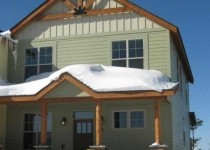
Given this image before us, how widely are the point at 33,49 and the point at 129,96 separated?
749cm

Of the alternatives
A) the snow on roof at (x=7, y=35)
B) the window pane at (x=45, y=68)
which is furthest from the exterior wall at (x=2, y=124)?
the snow on roof at (x=7, y=35)

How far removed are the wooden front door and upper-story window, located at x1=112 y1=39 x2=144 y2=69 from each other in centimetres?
324

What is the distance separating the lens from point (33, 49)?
2194cm

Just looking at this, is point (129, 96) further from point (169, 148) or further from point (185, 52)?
point (185, 52)

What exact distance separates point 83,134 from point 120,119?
203 cm

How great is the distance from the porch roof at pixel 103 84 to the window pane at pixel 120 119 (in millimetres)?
2217

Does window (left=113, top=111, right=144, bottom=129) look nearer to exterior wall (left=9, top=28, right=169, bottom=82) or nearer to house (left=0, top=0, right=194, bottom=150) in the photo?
house (left=0, top=0, right=194, bottom=150)

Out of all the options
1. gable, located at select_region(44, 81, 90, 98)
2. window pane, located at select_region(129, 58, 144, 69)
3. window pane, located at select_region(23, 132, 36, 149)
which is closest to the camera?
gable, located at select_region(44, 81, 90, 98)

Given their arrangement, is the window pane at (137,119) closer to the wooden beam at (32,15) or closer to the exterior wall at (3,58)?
the exterior wall at (3,58)

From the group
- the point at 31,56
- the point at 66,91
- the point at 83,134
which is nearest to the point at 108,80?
the point at 66,91

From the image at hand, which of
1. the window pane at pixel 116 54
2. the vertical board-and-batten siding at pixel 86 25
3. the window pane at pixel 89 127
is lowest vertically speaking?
the window pane at pixel 89 127

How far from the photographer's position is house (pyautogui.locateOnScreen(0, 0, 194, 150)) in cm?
1897

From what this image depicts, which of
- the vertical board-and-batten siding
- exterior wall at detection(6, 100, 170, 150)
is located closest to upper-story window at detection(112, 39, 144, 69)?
the vertical board-and-batten siding

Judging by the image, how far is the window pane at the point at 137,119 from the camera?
19.3 m
